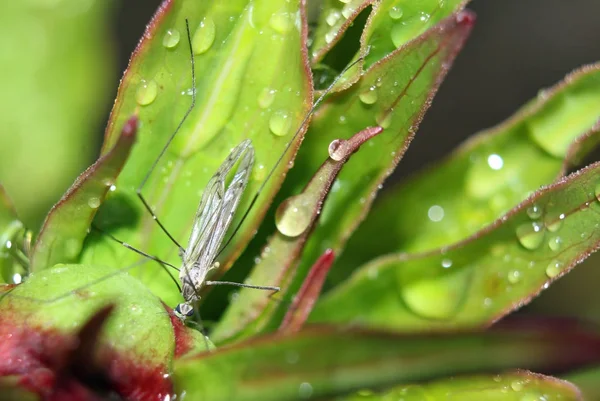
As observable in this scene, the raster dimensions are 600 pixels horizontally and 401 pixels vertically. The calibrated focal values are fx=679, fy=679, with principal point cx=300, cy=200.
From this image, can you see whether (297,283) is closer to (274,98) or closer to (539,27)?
(274,98)

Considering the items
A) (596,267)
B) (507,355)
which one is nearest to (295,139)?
(507,355)

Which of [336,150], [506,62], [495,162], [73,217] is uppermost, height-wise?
[73,217]

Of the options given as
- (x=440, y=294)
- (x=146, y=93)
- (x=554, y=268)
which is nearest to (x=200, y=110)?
(x=146, y=93)

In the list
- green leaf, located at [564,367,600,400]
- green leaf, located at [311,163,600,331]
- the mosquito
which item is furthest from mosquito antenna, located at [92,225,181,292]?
green leaf, located at [564,367,600,400]

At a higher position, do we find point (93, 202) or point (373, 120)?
point (93, 202)

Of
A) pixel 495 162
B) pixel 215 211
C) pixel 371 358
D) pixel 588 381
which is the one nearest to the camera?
pixel 371 358

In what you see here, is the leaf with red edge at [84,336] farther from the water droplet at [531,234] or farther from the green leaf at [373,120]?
the water droplet at [531,234]

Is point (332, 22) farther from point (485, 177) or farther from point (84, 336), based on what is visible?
point (84, 336)

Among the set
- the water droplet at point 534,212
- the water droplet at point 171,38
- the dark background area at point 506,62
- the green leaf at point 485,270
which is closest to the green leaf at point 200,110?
the water droplet at point 171,38
